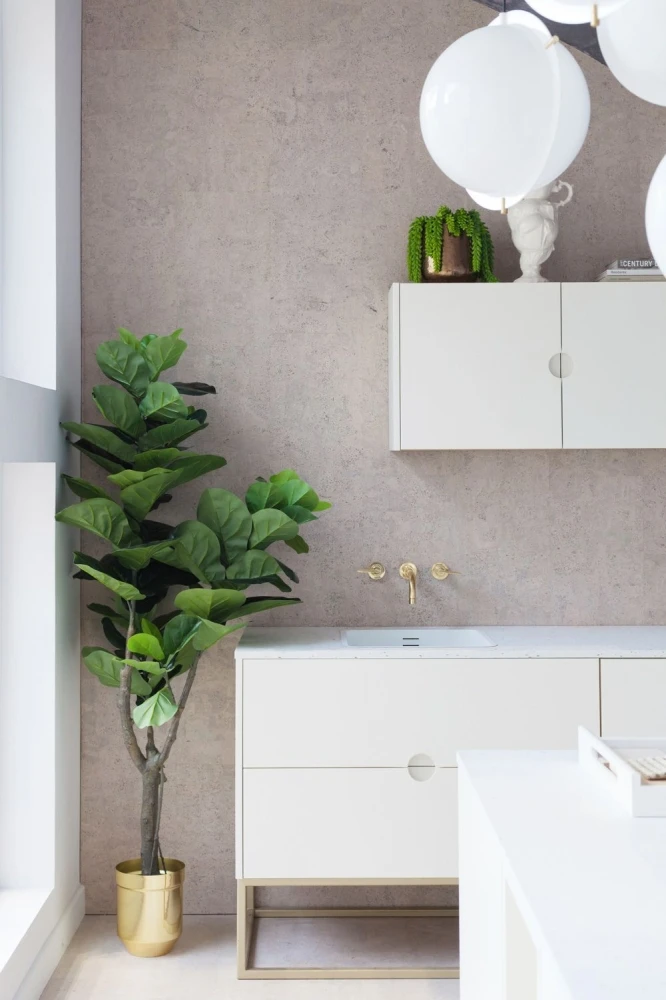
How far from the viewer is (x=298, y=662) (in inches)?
102

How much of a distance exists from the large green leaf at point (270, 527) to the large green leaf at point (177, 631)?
27cm

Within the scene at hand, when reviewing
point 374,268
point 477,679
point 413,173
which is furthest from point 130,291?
point 477,679

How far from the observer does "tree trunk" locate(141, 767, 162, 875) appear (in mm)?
2721

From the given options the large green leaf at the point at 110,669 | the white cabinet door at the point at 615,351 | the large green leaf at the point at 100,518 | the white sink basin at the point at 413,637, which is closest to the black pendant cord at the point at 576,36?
the white cabinet door at the point at 615,351

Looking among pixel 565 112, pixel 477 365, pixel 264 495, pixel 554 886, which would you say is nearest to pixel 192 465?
pixel 264 495

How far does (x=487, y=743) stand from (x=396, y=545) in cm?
76

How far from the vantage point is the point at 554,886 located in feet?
3.72

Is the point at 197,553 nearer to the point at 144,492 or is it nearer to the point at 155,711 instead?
the point at 144,492

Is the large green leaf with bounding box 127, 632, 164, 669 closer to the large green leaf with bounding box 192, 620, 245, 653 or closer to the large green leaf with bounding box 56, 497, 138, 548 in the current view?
the large green leaf with bounding box 192, 620, 245, 653

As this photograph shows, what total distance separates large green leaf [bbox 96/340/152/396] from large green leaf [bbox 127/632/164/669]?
678 mm

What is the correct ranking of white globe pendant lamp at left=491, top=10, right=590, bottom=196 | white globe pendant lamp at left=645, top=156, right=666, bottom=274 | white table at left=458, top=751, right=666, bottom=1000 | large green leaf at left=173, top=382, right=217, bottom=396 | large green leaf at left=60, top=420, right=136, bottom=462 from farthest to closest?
large green leaf at left=173, top=382, right=217, bottom=396
large green leaf at left=60, top=420, right=136, bottom=462
white globe pendant lamp at left=491, top=10, right=590, bottom=196
white globe pendant lamp at left=645, top=156, right=666, bottom=274
white table at left=458, top=751, right=666, bottom=1000

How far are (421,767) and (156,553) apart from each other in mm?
927

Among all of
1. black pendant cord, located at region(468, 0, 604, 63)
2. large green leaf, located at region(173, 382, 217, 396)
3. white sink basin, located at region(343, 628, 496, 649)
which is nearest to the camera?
large green leaf, located at region(173, 382, 217, 396)

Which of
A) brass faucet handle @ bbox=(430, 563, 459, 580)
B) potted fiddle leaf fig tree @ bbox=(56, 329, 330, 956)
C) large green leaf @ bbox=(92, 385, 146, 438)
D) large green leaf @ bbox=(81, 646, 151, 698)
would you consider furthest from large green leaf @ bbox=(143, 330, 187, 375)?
brass faucet handle @ bbox=(430, 563, 459, 580)
